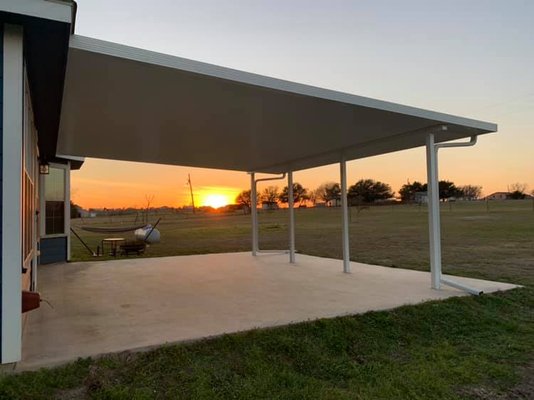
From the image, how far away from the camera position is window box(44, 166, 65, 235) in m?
8.17

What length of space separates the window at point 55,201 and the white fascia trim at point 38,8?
21.5ft

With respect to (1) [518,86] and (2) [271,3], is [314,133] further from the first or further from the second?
(1) [518,86]

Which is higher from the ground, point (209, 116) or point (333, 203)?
point (209, 116)

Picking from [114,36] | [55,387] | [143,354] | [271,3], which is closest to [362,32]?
[271,3]

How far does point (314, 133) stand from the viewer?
5121 millimetres

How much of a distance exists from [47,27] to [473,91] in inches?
364

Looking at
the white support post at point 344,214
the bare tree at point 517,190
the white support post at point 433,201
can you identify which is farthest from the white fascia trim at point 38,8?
the bare tree at point 517,190

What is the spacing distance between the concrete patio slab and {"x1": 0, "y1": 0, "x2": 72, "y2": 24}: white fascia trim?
2.10 metres

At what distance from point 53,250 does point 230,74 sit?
22.8ft

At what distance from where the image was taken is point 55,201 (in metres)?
8.41

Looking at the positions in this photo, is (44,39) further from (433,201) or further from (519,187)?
(519,187)

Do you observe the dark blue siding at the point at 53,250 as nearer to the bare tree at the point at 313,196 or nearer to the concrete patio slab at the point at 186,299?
the concrete patio slab at the point at 186,299

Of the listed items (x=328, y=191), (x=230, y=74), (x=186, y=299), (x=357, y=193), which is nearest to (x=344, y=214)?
(x=186, y=299)

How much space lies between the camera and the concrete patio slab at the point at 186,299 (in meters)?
3.10
